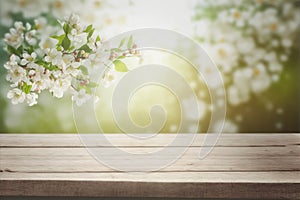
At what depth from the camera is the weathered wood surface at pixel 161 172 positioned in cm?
123

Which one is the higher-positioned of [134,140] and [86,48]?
[86,48]

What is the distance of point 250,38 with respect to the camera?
8.04 ft

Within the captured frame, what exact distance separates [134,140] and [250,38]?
3.38ft

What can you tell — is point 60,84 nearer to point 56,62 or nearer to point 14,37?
point 56,62

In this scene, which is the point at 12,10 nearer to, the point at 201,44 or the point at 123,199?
the point at 201,44

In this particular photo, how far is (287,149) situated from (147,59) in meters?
1.11

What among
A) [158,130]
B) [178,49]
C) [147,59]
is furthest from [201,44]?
[158,130]

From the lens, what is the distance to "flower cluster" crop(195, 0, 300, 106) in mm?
2441

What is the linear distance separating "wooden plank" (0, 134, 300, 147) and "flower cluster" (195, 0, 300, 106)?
2.59 feet

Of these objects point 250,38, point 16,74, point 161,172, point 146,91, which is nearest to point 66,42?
point 16,74

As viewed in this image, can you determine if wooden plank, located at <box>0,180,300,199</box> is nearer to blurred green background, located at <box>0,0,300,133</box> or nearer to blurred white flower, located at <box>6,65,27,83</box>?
blurred white flower, located at <box>6,65,27,83</box>

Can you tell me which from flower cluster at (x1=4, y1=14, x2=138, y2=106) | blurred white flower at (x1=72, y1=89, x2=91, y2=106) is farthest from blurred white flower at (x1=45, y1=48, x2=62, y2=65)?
blurred white flower at (x1=72, y1=89, x2=91, y2=106)

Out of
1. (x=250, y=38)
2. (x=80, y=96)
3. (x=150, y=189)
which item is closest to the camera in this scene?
(x=150, y=189)

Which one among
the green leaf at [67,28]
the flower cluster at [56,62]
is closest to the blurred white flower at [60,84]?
the flower cluster at [56,62]
